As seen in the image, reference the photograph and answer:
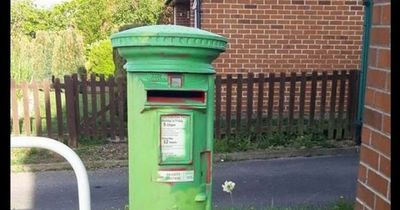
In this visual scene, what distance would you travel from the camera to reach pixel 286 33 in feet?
27.2

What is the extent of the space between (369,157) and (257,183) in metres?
3.35

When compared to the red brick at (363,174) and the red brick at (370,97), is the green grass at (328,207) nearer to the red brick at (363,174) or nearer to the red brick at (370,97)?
the red brick at (363,174)

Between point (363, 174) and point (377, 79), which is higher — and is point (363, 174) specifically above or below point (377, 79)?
below

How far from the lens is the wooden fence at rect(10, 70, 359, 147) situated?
7188 millimetres

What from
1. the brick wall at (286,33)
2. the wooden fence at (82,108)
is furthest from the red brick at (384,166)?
the brick wall at (286,33)

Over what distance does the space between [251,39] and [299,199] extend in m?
4.11

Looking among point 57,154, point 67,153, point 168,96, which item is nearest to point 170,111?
point 168,96

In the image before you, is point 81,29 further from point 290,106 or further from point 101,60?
point 290,106

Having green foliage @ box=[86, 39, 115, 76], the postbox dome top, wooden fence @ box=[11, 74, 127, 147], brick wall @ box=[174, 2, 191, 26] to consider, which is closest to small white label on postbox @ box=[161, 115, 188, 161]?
the postbox dome top

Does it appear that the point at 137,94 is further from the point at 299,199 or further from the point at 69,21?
the point at 69,21

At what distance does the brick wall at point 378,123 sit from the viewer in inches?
77.0

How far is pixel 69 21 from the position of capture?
755 inches

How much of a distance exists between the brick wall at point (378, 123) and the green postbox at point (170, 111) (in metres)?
0.78
